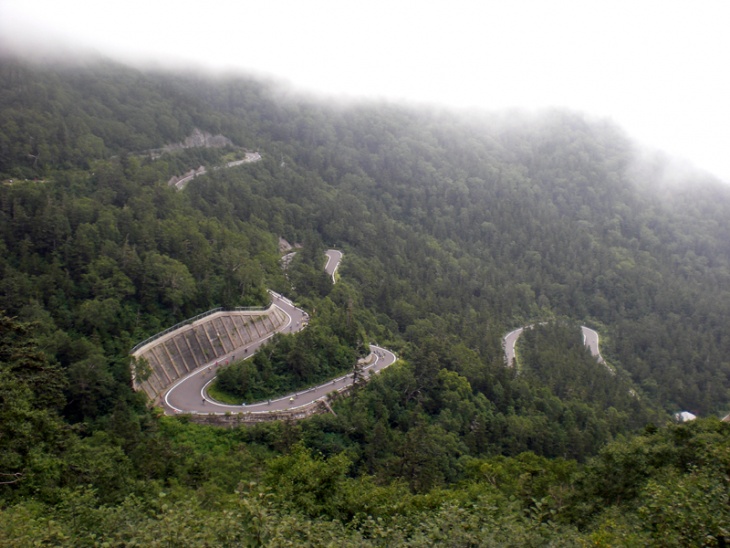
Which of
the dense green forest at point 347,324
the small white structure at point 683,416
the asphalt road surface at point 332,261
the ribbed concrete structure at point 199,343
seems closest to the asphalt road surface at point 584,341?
the dense green forest at point 347,324

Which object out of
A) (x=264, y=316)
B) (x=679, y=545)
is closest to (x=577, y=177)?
(x=264, y=316)

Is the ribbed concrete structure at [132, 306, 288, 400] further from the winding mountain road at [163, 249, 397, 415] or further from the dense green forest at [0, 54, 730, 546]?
the dense green forest at [0, 54, 730, 546]

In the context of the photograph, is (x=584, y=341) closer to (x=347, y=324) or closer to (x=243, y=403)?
(x=347, y=324)

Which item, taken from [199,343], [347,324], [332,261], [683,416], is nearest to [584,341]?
[683,416]

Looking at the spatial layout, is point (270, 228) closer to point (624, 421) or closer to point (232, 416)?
point (232, 416)

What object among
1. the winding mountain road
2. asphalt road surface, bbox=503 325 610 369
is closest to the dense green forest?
the winding mountain road
